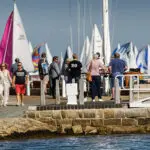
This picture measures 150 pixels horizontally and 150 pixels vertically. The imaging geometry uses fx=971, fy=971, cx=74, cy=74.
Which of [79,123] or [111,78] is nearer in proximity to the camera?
[79,123]

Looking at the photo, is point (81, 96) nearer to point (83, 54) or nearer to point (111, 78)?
point (111, 78)

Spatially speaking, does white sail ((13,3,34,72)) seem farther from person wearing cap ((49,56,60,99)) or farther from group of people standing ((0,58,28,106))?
group of people standing ((0,58,28,106))

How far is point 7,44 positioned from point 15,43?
42 centimetres

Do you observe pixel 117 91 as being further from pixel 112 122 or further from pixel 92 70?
pixel 92 70

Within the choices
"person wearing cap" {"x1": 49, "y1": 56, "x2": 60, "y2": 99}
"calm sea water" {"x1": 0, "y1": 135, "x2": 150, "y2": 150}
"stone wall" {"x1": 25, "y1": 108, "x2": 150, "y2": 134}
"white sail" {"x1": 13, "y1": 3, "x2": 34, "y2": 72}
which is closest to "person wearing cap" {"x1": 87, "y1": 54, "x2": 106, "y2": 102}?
"stone wall" {"x1": 25, "y1": 108, "x2": 150, "y2": 134}

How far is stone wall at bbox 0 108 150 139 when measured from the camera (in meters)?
27.6

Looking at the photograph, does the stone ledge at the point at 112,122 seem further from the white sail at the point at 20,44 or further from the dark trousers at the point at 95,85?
the white sail at the point at 20,44

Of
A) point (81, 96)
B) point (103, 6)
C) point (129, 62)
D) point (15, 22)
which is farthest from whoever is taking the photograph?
point (129, 62)

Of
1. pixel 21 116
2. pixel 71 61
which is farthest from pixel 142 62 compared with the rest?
pixel 21 116

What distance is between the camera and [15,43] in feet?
154

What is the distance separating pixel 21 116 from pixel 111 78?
5648mm

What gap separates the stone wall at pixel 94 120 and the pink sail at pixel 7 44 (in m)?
18.2

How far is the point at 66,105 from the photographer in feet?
93.4

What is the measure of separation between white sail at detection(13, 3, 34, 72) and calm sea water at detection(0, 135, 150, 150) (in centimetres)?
1964
